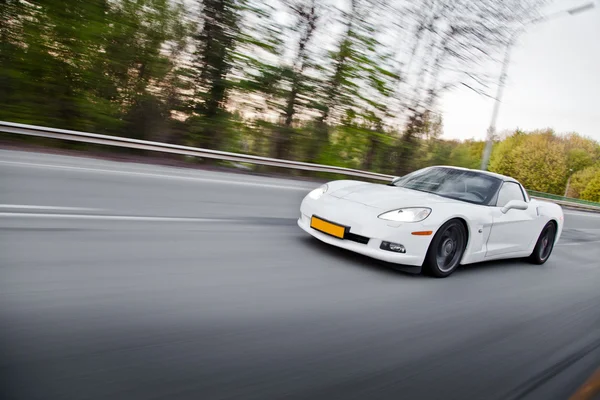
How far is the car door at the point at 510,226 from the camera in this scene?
5191mm

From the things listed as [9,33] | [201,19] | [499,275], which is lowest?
[499,275]

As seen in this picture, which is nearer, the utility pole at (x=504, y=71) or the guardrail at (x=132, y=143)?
the guardrail at (x=132, y=143)

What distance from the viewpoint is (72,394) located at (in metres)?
1.84

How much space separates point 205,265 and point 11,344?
167cm

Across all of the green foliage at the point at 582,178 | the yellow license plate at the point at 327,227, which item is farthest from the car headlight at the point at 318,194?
the green foliage at the point at 582,178

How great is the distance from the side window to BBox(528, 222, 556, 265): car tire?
83cm

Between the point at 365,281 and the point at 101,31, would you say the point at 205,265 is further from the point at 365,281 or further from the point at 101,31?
the point at 101,31

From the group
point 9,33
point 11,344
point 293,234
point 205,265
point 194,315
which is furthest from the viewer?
point 9,33

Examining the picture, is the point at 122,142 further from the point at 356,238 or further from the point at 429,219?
the point at 429,219

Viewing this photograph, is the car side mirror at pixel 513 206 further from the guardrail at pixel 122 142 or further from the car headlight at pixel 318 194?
the guardrail at pixel 122 142

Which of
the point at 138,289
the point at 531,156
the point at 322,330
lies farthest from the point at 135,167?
the point at 531,156

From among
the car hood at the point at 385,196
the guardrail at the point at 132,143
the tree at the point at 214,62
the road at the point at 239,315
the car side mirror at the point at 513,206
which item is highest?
the tree at the point at 214,62

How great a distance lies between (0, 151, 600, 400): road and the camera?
2.16 meters

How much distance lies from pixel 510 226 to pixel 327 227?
7.80ft
